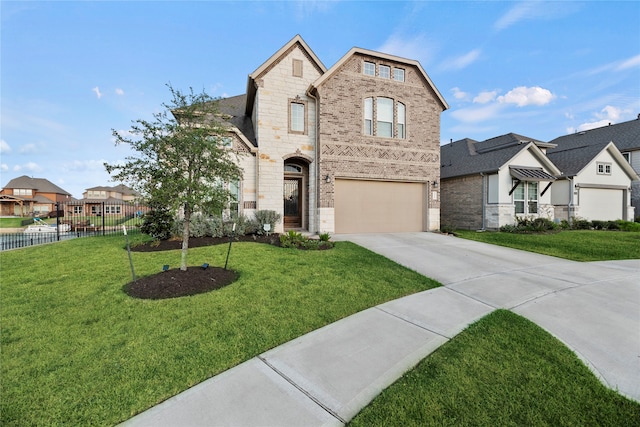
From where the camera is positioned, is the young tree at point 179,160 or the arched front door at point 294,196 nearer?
the young tree at point 179,160

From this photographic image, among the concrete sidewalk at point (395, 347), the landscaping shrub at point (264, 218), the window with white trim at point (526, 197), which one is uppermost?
the window with white trim at point (526, 197)

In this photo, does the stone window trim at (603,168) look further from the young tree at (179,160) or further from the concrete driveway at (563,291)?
the young tree at (179,160)

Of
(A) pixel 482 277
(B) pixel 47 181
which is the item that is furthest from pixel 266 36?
(B) pixel 47 181

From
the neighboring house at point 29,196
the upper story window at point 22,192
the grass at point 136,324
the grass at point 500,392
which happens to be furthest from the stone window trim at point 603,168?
the upper story window at point 22,192

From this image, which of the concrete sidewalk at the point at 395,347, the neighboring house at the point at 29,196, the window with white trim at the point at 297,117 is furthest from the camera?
the neighboring house at the point at 29,196

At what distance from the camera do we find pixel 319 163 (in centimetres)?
1231

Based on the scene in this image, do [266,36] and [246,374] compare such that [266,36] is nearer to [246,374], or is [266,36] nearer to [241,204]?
[241,204]

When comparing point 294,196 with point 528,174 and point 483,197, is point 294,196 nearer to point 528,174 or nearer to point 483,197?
point 483,197

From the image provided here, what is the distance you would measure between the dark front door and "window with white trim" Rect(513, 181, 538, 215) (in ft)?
38.4

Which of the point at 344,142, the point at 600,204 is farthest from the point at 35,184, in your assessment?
the point at 600,204

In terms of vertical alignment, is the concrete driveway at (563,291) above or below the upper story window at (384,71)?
below

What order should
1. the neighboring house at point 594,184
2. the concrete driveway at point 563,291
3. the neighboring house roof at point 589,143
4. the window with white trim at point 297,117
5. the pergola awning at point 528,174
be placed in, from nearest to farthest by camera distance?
the concrete driveway at point 563,291, the window with white trim at point 297,117, the pergola awning at point 528,174, the neighboring house at point 594,184, the neighboring house roof at point 589,143

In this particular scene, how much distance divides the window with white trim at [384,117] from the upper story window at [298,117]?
11.4 ft

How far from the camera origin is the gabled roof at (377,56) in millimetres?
12156
